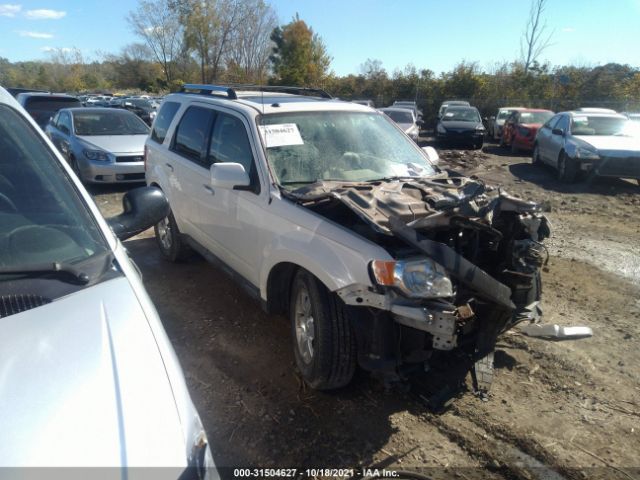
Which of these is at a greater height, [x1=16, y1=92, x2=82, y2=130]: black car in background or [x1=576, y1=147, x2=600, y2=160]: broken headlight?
[x1=16, y1=92, x2=82, y2=130]: black car in background

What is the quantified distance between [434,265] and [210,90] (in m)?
3.41

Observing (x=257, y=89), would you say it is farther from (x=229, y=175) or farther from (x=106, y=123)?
(x=106, y=123)

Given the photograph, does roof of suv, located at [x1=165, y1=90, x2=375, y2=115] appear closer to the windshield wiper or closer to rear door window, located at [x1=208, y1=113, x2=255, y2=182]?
rear door window, located at [x1=208, y1=113, x2=255, y2=182]

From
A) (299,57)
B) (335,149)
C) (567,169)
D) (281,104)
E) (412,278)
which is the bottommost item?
(567,169)

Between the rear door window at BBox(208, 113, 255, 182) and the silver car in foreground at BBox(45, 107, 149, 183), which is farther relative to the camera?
the silver car in foreground at BBox(45, 107, 149, 183)

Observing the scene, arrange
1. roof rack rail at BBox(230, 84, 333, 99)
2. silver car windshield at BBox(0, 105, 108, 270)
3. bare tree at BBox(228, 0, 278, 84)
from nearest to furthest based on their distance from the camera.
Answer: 1. silver car windshield at BBox(0, 105, 108, 270)
2. roof rack rail at BBox(230, 84, 333, 99)
3. bare tree at BBox(228, 0, 278, 84)

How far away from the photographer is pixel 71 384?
145 centimetres

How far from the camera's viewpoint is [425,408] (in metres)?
3.06

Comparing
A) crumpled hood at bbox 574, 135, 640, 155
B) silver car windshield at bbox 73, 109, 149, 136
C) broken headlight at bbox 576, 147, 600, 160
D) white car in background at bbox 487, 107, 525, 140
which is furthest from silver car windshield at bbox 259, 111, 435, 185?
white car in background at bbox 487, 107, 525, 140

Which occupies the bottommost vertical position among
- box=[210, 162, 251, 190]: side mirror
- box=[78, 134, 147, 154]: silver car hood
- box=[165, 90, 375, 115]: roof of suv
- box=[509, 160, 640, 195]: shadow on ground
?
box=[509, 160, 640, 195]: shadow on ground

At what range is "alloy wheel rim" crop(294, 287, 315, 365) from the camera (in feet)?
10.5

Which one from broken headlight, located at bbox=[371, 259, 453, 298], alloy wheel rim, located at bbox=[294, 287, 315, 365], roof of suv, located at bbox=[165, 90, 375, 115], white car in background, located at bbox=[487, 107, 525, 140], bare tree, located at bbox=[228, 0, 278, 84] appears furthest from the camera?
bare tree, located at bbox=[228, 0, 278, 84]

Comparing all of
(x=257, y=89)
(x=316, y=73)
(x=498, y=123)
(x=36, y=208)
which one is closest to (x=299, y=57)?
(x=316, y=73)

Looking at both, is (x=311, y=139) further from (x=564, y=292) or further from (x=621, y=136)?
(x=621, y=136)
